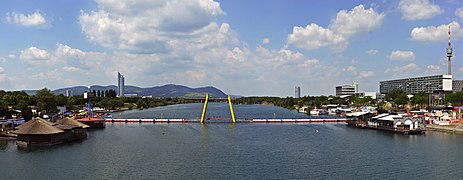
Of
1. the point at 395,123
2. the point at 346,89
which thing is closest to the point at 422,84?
the point at 346,89

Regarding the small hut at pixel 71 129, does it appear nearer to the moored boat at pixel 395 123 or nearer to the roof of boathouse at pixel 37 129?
the roof of boathouse at pixel 37 129

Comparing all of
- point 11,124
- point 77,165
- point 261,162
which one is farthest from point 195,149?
point 11,124

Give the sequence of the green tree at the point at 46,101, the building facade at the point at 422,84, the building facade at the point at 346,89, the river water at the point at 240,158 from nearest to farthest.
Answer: the river water at the point at 240,158 < the green tree at the point at 46,101 < the building facade at the point at 422,84 < the building facade at the point at 346,89

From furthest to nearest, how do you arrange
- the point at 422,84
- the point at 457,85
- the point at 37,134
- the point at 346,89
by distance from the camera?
1. the point at 346,89
2. the point at 457,85
3. the point at 422,84
4. the point at 37,134

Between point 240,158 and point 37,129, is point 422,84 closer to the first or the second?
point 240,158

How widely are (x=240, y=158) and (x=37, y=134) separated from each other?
16.9m

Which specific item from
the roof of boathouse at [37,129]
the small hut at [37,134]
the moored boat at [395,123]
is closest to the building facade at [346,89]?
the moored boat at [395,123]

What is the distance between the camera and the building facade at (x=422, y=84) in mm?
126213

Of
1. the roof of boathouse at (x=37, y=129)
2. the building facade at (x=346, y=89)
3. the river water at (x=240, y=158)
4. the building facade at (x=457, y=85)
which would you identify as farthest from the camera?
the building facade at (x=346, y=89)

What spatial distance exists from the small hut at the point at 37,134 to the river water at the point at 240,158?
1149 millimetres

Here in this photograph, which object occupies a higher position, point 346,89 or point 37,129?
point 346,89

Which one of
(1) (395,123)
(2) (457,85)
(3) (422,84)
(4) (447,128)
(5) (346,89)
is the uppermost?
(3) (422,84)

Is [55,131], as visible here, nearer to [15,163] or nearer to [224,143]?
[15,163]

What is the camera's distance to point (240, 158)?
26.0 metres
